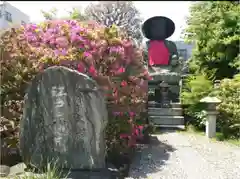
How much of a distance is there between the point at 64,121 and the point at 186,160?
2.50 m

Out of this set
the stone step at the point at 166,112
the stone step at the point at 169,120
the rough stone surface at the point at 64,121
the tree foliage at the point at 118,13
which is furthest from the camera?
the tree foliage at the point at 118,13

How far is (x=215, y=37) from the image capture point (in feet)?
33.2

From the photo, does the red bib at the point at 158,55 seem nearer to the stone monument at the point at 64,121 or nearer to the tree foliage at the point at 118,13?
the stone monument at the point at 64,121

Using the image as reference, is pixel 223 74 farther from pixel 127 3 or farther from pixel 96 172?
pixel 127 3

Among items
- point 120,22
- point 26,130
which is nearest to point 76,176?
point 26,130

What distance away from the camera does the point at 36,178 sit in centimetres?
382

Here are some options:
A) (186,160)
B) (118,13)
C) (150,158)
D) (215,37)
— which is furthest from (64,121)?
(118,13)

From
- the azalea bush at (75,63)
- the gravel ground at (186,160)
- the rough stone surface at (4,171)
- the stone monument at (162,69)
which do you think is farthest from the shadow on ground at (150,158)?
the stone monument at (162,69)

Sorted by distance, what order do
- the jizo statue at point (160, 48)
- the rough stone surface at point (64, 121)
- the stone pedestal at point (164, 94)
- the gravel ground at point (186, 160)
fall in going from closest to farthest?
1. the rough stone surface at point (64, 121)
2. the gravel ground at point (186, 160)
3. the stone pedestal at point (164, 94)
4. the jizo statue at point (160, 48)

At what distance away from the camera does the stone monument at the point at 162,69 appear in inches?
369

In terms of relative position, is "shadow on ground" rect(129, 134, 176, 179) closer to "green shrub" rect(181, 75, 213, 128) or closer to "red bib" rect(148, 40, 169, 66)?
"green shrub" rect(181, 75, 213, 128)

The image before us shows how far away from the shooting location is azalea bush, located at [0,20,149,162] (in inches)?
202

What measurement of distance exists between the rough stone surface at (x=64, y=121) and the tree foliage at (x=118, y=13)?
60.2ft

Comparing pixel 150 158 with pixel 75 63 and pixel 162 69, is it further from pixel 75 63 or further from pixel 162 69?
pixel 162 69
